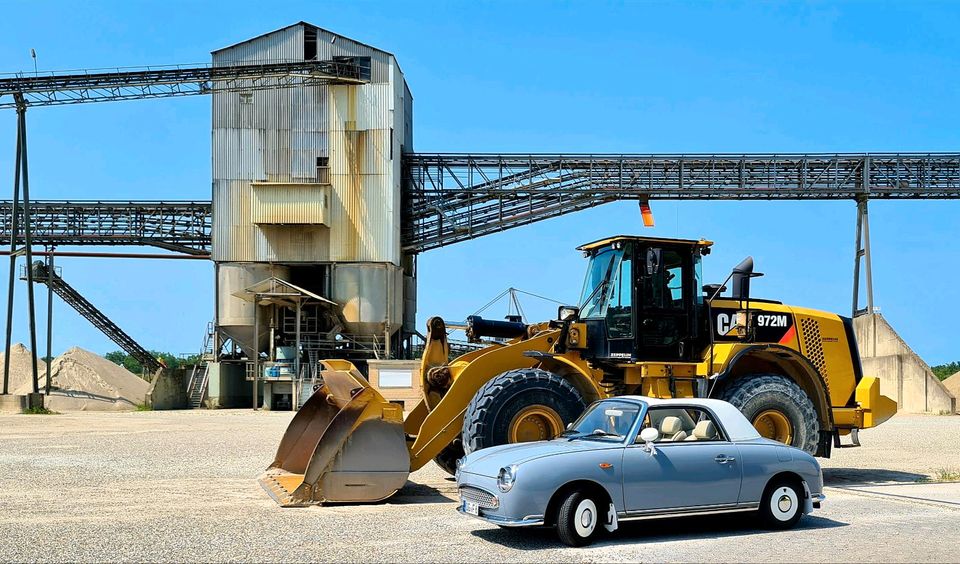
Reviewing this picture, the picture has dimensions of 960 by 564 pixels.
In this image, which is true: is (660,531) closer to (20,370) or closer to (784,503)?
(784,503)

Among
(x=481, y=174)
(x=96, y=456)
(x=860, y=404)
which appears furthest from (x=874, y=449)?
(x=481, y=174)

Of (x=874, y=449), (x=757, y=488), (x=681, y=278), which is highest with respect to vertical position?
(x=681, y=278)

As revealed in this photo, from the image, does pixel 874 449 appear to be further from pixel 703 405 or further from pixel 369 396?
pixel 369 396

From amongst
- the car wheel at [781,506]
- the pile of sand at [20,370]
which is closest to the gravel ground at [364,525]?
the car wheel at [781,506]

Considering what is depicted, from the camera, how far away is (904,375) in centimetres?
4047

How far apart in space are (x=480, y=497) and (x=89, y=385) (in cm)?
4930

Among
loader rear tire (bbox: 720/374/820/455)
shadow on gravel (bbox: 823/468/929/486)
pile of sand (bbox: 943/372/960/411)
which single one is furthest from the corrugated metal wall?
loader rear tire (bbox: 720/374/820/455)

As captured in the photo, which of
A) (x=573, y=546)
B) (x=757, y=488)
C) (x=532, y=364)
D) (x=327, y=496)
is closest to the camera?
(x=573, y=546)

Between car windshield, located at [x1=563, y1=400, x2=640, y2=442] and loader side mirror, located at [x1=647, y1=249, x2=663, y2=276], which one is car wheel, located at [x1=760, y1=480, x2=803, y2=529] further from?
loader side mirror, located at [x1=647, y1=249, x2=663, y2=276]

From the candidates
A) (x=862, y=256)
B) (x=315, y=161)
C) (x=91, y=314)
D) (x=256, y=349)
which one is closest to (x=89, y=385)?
(x=91, y=314)

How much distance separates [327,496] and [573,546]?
394 cm

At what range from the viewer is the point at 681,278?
1516 centimetres

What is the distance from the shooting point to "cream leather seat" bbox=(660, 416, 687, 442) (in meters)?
11.1

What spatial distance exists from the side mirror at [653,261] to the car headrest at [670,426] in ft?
12.9
